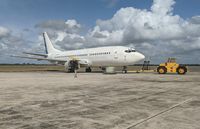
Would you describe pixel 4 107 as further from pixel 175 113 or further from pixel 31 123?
pixel 175 113

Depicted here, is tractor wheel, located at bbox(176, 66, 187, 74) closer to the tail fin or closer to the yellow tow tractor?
the yellow tow tractor

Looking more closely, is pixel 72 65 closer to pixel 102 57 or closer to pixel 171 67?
pixel 102 57

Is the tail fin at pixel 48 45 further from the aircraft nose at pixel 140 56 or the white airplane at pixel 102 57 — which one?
the aircraft nose at pixel 140 56

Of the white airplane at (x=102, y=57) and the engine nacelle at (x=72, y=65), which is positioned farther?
the engine nacelle at (x=72, y=65)

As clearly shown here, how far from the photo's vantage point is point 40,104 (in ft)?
30.7

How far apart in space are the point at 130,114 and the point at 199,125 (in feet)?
6.80

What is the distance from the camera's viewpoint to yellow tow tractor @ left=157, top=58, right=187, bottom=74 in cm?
3492

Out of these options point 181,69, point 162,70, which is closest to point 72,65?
A: point 162,70

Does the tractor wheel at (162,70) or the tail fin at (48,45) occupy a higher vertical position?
the tail fin at (48,45)

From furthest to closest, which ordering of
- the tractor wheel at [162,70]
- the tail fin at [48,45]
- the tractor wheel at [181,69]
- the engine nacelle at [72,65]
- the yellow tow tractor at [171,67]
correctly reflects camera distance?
the tail fin at [48,45] < the engine nacelle at [72,65] < the tractor wheel at [162,70] < the yellow tow tractor at [171,67] < the tractor wheel at [181,69]

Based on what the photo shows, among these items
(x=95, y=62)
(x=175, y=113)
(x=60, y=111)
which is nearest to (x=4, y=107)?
(x=60, y=111)

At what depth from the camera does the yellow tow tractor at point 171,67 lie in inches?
1375

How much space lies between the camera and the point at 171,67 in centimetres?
3512

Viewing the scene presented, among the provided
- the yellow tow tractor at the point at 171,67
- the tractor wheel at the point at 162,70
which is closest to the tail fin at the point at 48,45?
the tractor wheel at the point at 162,70
